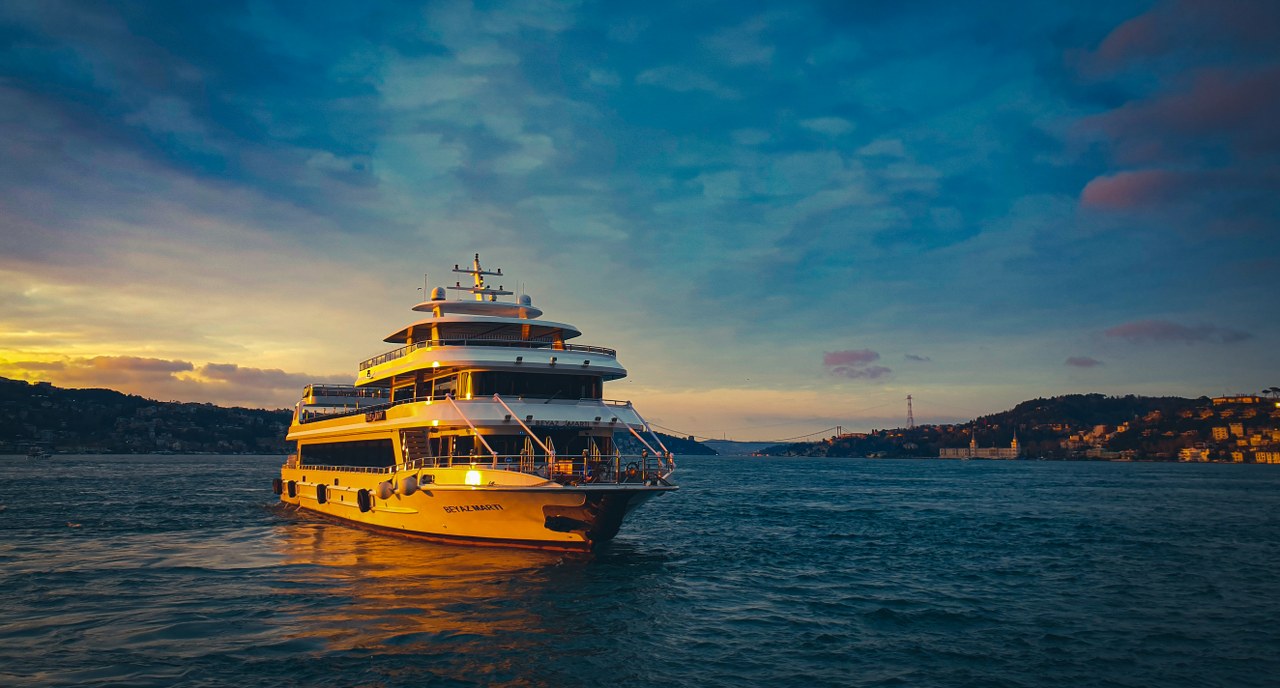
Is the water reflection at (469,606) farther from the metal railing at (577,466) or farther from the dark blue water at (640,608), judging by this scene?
the metal railing at (577,466)

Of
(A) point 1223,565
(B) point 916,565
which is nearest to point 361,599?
(B) point 916,565

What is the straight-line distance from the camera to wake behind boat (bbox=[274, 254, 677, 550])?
25078 millimetres

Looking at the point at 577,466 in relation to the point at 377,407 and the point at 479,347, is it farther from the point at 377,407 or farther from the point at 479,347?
the point at 377,407

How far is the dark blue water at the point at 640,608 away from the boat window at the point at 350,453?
10.8ft

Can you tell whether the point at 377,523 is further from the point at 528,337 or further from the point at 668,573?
the point at 668,573

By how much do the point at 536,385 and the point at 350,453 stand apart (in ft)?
42.2

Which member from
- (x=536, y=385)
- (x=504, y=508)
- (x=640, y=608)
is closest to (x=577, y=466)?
(x=504, y=508)

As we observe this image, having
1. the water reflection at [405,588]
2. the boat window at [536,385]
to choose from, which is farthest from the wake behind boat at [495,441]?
the water reflection at [405,588]

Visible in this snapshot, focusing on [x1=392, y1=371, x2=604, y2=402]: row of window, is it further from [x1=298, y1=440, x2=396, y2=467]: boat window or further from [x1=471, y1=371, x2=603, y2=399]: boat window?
[x1=298, y1=440, x2=396, y2=467]: boat window

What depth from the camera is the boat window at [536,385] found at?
95.3 ft

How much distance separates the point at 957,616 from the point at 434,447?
19.4m

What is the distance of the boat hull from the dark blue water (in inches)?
27.3

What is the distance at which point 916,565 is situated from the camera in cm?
2855

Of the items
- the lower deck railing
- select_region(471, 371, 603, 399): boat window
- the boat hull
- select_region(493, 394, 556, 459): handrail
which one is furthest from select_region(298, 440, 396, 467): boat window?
select_region(493, 394, 556, 459): handrail
